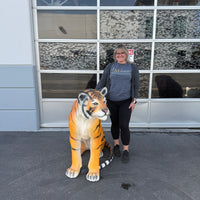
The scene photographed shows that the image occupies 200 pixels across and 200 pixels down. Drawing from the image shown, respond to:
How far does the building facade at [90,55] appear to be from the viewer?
361 centimetres

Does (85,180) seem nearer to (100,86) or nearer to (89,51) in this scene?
(100,86)

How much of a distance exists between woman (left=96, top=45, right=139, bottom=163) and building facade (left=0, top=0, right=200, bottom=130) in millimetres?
1256

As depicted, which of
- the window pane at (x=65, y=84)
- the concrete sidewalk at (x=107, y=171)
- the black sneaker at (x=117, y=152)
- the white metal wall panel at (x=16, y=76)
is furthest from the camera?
the window pane at (x=65, y=84)

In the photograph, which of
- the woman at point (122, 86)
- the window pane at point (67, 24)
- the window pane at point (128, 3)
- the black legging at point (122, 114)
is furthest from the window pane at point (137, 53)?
the black legging at point (122, 114)

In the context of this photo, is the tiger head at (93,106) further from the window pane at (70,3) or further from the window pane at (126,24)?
the window pane at (70,3)

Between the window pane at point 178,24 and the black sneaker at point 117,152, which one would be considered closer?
the black sneaker at point 117,152

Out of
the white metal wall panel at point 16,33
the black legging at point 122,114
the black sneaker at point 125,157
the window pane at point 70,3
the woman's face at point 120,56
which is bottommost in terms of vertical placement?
the black sneaker at point 125,157

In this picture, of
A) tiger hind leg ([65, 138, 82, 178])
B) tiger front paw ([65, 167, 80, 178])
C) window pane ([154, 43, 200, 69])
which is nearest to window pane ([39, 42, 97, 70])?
window pane ([154, 43, 200, 69])

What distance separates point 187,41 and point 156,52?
68 centimetres

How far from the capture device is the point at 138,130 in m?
3.99

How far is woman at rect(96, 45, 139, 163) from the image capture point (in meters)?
2.62

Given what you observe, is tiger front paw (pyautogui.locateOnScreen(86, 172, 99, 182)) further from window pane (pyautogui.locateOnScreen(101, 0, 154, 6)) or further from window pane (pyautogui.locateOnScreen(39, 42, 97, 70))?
window pane (pyautogui.locateOnScreen(101, 0, 154, 6))

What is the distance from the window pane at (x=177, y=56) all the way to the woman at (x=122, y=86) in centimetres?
153

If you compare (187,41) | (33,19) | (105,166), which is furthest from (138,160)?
(33,19)
